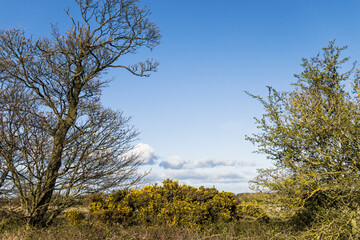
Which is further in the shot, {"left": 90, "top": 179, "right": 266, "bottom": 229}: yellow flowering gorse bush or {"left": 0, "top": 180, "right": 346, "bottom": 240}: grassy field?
{"left": 90, "top": 179, "right": 266, "bottom": 229}: yellow flowering gorse bush

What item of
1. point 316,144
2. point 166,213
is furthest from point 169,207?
point 316,144

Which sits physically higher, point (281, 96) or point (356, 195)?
point (281, 96)

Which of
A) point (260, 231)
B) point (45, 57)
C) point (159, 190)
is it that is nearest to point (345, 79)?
point (260, 231)

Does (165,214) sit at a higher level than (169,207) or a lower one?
lower

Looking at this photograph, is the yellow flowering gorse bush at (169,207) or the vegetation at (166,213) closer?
the vegetation at (166,213)

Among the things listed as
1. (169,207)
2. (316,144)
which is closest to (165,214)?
(169,207)

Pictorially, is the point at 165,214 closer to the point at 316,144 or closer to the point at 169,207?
the point at 169,207

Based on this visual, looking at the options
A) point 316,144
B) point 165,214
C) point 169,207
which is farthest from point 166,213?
point 316,144

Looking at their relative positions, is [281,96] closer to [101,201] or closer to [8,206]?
[101,201]

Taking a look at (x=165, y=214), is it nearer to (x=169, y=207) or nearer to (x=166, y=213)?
(x=166, y=213)

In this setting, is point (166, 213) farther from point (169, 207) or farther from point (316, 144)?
point (316, 144)

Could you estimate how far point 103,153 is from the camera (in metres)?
8.99

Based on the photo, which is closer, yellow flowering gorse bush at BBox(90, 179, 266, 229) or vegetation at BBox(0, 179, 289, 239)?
vegetation at BBox(0, 179, 289, 239)

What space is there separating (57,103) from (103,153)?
2.42m
